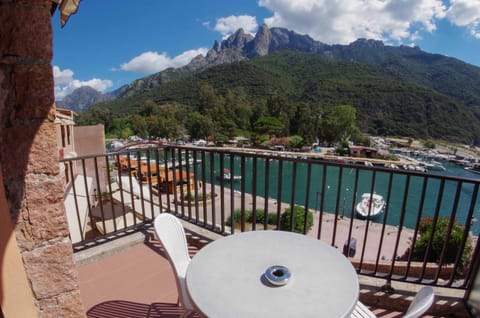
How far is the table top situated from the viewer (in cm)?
92

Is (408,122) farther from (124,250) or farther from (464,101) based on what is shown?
(124,250)

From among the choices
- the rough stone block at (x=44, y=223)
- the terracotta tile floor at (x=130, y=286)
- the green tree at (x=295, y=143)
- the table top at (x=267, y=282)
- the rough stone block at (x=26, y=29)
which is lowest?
the green tree at (x=295, y=143)

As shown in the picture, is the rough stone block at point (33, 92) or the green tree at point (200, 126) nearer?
the rough stone block at point (33, 92)

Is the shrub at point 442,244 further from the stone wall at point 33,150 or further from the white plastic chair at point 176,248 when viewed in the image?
A: the stone wall at point 33,150

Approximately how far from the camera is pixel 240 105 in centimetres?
5478

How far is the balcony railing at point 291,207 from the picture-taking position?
1.87 metres

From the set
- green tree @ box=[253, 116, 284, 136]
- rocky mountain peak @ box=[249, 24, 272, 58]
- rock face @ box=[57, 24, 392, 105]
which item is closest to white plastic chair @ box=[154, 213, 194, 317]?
green tree @ box=[253, 116, 284, 136]

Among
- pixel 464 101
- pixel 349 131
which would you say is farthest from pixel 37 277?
pixel 464 101

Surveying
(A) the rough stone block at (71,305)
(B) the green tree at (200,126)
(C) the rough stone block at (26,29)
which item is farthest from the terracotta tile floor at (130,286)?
(B) the green tree at (200,126)

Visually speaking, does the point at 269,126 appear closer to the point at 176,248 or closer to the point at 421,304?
the point at 176,248

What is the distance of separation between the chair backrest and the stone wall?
1317 mm

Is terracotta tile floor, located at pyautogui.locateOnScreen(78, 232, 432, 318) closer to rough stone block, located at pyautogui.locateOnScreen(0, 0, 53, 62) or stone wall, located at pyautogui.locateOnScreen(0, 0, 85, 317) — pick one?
stone wall, located at pyautogui.locateOnScreen(0, 0, 85, 317)

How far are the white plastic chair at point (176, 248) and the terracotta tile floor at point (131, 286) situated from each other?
1.32 feet

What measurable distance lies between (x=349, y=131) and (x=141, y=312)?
1868 inches
